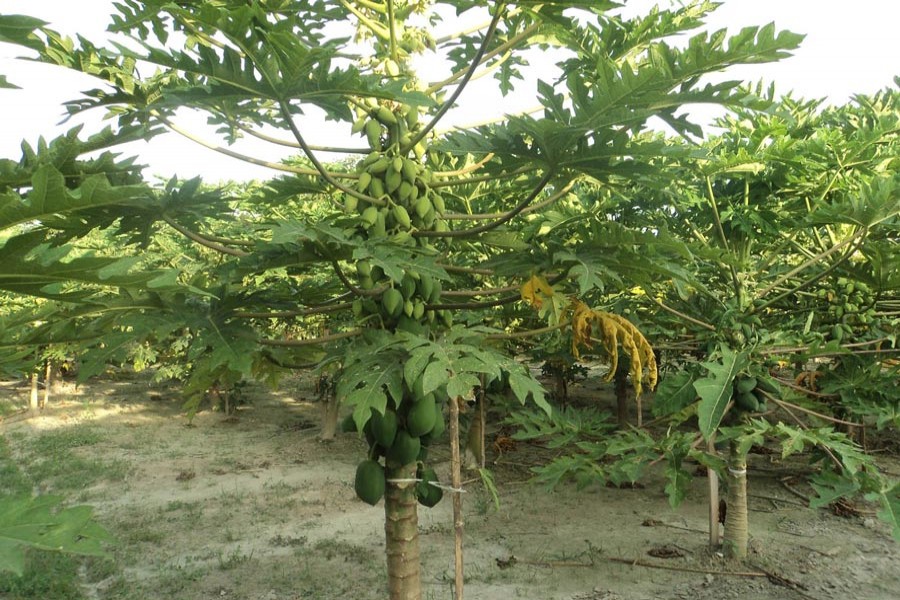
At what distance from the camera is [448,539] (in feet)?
19.1

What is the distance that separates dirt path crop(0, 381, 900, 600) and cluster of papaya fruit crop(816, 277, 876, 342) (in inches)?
73.1

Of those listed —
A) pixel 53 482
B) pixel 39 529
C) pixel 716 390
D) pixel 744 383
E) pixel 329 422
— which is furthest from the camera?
pixel 329 422

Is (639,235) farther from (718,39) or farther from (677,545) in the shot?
(677,545)

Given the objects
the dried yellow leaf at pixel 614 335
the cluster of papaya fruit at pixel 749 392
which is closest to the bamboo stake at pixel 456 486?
the dried yellow leaf at pixel 614 335

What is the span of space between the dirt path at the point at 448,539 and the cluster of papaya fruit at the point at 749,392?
1342 mm

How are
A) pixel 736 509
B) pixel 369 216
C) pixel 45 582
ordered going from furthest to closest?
pixel 45 582
pixel 736 509
pixel 369 216

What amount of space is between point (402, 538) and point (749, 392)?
2.79m

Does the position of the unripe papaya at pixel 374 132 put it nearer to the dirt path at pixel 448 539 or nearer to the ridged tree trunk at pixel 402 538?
the ridged tree trunk at pixel 402 538

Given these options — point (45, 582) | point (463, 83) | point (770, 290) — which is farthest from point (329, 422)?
point (463, 83)

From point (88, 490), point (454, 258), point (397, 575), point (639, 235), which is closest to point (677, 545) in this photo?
point (454, 258)

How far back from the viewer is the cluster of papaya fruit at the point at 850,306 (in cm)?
434

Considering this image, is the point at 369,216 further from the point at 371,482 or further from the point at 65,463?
the point at 65,463

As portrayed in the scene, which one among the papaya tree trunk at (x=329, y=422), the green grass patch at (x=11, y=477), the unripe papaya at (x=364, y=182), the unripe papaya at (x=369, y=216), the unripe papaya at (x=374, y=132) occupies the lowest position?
the green grass patch at (x=11, y=477)

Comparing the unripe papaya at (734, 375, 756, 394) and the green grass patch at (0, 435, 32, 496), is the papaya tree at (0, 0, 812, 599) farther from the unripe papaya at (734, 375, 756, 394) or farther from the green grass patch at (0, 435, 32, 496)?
the green grass patch at (0, 435, 32, 496)
